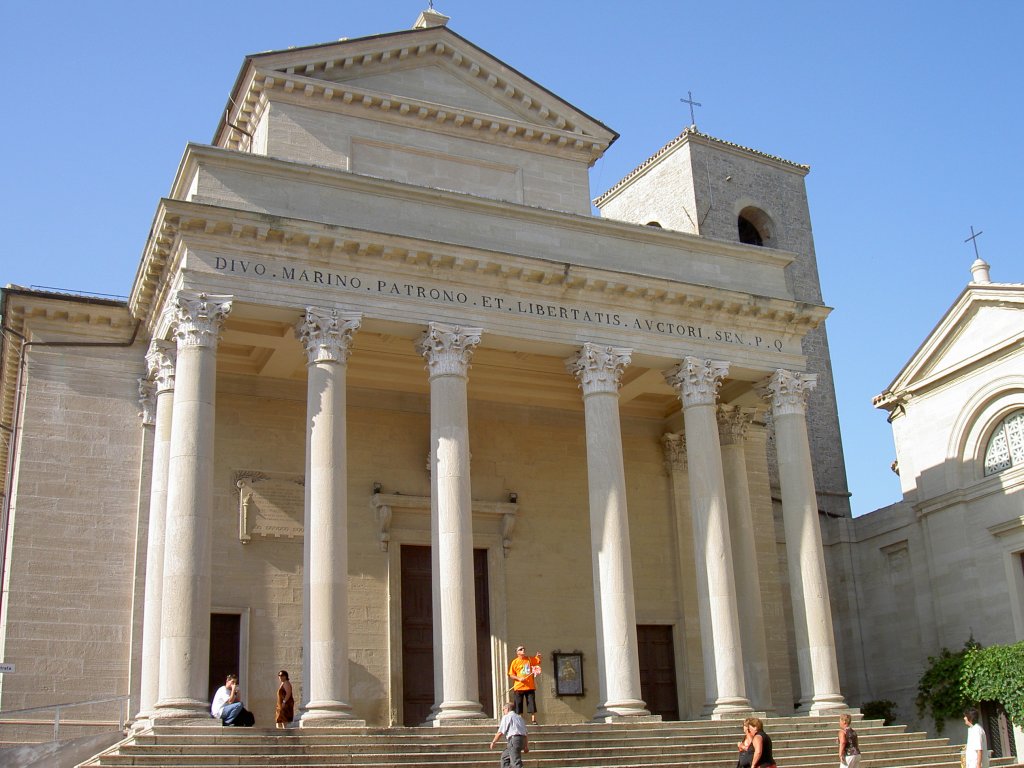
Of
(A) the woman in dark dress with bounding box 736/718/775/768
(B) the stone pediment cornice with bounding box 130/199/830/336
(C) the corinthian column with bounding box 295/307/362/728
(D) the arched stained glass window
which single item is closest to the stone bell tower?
(D) the arched stained glass window

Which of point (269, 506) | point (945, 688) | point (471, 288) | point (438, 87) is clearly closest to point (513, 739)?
point (471, 288)

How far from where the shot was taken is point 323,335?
19.7 m

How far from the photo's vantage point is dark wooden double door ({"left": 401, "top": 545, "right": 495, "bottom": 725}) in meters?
23.0

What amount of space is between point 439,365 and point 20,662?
875 cm

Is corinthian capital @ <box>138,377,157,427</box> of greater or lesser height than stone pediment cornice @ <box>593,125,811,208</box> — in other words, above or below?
below

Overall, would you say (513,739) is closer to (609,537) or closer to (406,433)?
(609,537)

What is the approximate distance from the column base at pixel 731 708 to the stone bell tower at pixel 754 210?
47.4 feet

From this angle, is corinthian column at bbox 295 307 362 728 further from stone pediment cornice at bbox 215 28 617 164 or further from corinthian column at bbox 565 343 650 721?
stone pediment cornice at bbox 215 28 617 164

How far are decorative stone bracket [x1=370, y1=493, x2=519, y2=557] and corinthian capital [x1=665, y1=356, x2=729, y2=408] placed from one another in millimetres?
4555

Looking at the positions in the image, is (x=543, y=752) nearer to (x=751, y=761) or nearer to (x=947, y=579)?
(x=751, y=761)

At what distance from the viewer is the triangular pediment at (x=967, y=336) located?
26.6 m

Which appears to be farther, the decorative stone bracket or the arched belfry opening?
the arched belfry opening

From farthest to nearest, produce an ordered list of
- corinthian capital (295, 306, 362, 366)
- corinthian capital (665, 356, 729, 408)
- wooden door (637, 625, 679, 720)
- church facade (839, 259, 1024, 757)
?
church facade (839, 259, 1024, 757), wooden door (637, 625, 679, 720), corinthian capital (665, 356, 729, 408), corinthian capital (295, 306, 362, 366)

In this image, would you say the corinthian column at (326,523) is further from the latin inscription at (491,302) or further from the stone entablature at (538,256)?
the stone entablature at (538,256)
